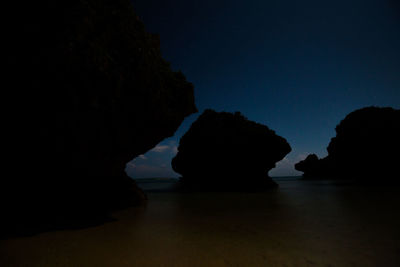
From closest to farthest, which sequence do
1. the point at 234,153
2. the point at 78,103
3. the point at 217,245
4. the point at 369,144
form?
the point at 217,245
the point at 78,103
the point at 234,153
the point at 369,144

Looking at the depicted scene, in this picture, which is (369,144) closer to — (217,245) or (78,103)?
(217,245)

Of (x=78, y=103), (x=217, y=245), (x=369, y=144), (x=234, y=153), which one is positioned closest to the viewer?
(x=217, y=245)

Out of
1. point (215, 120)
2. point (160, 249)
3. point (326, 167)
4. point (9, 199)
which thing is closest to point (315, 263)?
point (160, 249)

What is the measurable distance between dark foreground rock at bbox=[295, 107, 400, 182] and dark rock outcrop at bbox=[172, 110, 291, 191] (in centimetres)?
2226

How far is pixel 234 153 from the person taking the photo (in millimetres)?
25734

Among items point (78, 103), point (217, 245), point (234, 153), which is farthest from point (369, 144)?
point (78, 103)

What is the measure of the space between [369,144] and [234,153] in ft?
105

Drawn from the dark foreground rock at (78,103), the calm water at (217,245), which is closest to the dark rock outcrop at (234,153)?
the dark foreground rock at (78,103)

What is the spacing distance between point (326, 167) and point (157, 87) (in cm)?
7461

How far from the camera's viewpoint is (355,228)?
5.15 meters

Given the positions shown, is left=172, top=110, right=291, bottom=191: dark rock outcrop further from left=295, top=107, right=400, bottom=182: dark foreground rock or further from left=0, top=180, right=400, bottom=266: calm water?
left=295, top=107, right=400, bottom=182: dark foreground rock

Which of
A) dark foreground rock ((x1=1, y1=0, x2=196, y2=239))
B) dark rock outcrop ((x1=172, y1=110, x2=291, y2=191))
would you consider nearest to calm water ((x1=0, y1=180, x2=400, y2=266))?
dark foreground rock ((x1=1, y1=0, x2=196, y2=239))

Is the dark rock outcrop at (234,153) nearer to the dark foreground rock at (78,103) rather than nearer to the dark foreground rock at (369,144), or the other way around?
the dark foreground rock at (78,103)

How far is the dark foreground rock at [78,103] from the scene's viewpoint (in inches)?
187
